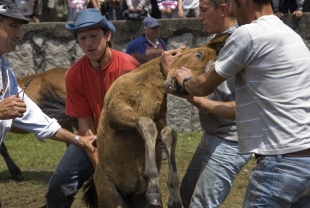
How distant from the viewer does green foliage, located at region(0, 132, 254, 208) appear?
8016 mm

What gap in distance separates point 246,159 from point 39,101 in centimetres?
485

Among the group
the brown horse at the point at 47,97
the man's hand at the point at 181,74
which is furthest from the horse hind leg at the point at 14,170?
the man's hand at the point at 181,74

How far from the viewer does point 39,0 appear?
12.4 m

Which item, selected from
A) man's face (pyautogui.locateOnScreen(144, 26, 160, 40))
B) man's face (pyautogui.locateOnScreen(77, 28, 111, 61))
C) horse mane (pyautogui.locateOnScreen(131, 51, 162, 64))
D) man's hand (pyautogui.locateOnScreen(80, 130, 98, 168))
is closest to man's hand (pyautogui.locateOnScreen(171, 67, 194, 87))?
horse mane (pyautogui.locateOnScreen(131, 51, 162, 64))

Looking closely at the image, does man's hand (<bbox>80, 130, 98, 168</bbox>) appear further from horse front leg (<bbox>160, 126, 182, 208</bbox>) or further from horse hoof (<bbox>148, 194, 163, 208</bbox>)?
horse hoof (<bbox>148, 194, 163, 208</bbox>)

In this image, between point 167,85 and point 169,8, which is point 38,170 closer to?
point 169,8

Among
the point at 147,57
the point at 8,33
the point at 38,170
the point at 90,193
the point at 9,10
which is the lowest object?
the point at 38,170

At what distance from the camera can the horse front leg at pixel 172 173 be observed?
4.56m

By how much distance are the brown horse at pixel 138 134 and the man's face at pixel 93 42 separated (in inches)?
19.7

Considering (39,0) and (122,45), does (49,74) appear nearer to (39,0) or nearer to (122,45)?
(122,45)

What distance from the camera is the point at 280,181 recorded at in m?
3.98

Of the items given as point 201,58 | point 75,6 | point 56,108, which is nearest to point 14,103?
point 201,58

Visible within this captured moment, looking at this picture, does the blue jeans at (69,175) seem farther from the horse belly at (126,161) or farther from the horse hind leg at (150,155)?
the horse hind leg at (150,155)

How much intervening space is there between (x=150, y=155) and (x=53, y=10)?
833cm
